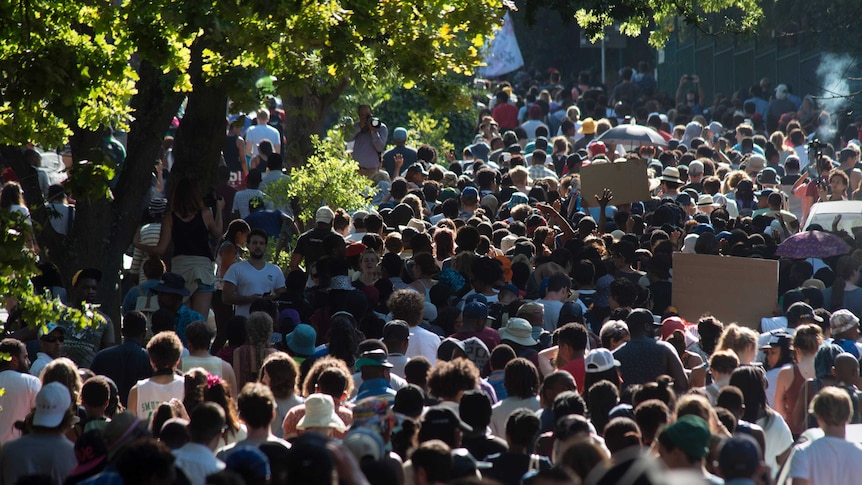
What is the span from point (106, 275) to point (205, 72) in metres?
2.00

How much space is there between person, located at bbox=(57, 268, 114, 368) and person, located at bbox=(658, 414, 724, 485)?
4750 mm

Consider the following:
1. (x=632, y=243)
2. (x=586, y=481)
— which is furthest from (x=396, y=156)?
(x=586, y=481)

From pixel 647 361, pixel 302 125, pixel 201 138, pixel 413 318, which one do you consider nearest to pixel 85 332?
pixel 413 318

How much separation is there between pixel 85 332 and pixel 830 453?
548cm

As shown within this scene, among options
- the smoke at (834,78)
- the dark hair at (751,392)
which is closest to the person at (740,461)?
the dark hair at (751,392)

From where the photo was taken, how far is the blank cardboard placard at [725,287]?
1122cm

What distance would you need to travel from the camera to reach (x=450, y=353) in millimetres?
9008

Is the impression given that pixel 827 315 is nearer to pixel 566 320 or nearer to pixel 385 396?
pixel 566 320

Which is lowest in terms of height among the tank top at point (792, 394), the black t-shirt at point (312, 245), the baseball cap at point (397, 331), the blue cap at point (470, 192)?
the tank top at point (792, 394)

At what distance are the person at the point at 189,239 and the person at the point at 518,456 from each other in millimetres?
5472

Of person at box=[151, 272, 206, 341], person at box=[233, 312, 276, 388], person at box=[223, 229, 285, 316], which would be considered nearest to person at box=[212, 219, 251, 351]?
person at box=[223, 229, 285, 316]

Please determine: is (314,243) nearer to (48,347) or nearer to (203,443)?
(48,347)

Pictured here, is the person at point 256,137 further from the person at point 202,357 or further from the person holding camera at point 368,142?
the person at point 202,357

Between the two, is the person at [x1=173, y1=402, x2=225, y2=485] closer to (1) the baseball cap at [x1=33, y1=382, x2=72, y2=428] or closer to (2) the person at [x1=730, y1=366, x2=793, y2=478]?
(1) the baseball cap at [x1=33, y1=382, x2=72, y2=428]
